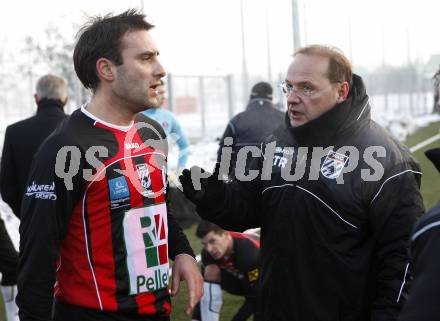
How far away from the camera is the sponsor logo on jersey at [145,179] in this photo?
2.94 meters

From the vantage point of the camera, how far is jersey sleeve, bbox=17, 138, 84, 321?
264 centimetres

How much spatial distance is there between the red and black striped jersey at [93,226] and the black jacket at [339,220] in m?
0.41

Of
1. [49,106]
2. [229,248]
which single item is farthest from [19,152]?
[229,248]

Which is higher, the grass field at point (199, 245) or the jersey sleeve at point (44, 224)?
the jersey sleeve at point (44, 224)

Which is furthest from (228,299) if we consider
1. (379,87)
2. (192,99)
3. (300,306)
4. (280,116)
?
(379,87)

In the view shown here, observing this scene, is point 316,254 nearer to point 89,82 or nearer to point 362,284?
point 362,284

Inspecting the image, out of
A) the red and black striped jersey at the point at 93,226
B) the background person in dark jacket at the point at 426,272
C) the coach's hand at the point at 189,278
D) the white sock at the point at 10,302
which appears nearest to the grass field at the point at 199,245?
the white sock at the point at 10,302

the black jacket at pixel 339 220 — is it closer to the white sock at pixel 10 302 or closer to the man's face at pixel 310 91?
the man's face at pixel 310 91

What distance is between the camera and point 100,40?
2.99 meters

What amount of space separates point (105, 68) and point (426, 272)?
186cm

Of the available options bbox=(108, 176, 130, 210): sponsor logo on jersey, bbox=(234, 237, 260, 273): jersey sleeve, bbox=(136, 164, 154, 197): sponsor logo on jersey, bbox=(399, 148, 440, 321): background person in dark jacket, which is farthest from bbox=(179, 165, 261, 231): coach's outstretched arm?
bbox=(234, 237, 260, 273): jersey sleeve

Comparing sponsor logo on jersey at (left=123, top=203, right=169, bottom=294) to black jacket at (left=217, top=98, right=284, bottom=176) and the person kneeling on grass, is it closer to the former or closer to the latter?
the person kneeling on grass

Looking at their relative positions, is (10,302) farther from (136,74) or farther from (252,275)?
(136,74)

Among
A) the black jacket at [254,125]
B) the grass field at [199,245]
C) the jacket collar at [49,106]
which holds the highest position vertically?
the jacket collar at [49,106]
